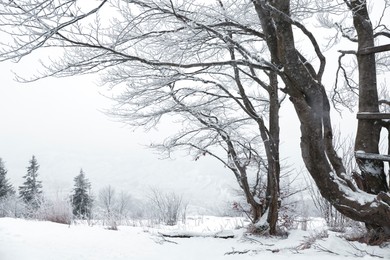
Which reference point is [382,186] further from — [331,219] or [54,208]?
[54,208]

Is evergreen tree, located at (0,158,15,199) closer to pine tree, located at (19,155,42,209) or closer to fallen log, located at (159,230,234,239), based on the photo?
pine tree, located at (19,155,42,209)

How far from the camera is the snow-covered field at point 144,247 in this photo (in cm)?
311

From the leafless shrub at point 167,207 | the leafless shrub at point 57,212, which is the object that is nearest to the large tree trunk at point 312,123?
the leafless shrub at point 57,212

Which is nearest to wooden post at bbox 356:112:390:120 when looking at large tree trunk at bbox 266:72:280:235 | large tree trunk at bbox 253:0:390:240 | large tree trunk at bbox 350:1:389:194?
large tree trunk at bbox 350:1:389:194

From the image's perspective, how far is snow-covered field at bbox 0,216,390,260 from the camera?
3.11 meters

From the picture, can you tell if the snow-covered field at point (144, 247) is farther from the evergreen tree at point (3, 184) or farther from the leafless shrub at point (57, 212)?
the evergreen tree at point (3, 184)

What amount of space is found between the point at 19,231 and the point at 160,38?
3.31 meters

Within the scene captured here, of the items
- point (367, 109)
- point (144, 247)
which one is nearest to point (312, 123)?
point (367, 109)

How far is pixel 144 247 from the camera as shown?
427 cm

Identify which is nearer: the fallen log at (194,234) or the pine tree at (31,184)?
the fallen log at (194,234)

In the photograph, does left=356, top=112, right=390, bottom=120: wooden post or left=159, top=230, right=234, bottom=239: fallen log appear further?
left=159, top=230, right=234, bottom=239: fallen log

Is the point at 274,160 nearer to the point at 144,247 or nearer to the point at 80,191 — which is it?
the point at 144,247

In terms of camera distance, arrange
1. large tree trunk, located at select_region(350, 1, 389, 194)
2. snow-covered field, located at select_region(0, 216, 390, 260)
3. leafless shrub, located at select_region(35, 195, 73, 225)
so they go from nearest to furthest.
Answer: snow-covered field, located at select_region(0, 216, 390, 260)
large tree trunk, located at select_region(350, 1, 389, 194)
leafless shrub, located at select_region(35, 195, 73, 225)

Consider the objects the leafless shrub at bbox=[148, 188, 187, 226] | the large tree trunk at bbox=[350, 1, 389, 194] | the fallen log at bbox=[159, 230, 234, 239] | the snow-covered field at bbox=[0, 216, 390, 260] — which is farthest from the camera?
the leafless shrub at bbox=[148, 188, 187, 226]
